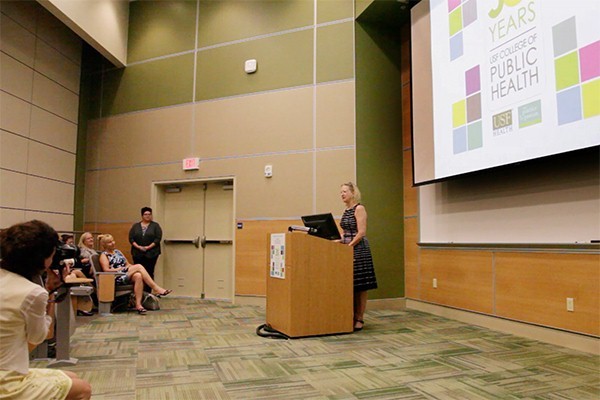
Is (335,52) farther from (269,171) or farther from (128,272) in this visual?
(128,272)

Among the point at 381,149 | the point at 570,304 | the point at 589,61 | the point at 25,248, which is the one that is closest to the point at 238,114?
the point at 381,149

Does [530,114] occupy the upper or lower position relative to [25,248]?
upper

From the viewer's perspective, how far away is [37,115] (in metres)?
6.16

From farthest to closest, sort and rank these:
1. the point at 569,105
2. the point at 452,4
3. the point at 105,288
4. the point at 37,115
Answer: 1. the point at 37,115
2. the point at 105,288
3. the point at 452,4
4. the point at 569,105

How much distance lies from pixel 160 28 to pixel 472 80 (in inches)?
195

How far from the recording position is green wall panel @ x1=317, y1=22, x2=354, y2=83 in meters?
5.41

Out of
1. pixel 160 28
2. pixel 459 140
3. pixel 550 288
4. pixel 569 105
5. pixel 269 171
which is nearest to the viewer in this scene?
pixel 569 105

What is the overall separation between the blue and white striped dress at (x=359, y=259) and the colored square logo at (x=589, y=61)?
202cm

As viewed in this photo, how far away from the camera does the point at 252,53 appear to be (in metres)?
5.93

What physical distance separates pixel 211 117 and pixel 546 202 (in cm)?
441

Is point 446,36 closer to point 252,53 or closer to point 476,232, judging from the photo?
point 476,232

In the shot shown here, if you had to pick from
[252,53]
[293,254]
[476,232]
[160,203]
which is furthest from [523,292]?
[160,203]

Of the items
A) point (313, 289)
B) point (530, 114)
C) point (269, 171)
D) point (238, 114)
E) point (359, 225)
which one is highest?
point (238, 114)

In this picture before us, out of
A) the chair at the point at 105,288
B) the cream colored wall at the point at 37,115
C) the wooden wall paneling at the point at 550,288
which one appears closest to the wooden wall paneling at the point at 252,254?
the chair at the point at 105,288
